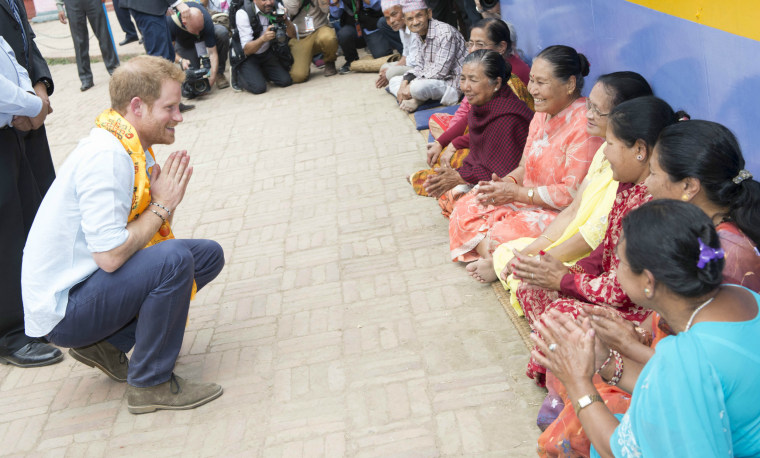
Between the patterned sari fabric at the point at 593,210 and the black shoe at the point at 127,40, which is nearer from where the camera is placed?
the patterned sari fabric at the point at 593,210

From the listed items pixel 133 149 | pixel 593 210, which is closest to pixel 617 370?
pixel 593 210

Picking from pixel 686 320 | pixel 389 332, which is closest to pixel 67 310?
pixel 389 332

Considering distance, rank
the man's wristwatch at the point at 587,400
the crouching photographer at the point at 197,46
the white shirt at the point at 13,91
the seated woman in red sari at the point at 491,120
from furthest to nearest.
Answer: the crouching photographer at the point at 197,46 → the seated woman in red sari at the point at 491,120 → the white shirt at the point at 13,91 → the man's wristwatch at the point at 587,400

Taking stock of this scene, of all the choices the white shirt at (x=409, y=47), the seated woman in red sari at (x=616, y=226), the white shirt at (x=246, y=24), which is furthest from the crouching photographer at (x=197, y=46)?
the seated woman in red sari at (x=616, y=226)

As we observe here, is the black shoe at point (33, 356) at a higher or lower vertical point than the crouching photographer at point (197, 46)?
higher

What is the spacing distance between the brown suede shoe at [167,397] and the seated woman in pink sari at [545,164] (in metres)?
1.63

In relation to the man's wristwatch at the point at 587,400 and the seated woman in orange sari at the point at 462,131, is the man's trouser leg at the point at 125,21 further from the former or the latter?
the man's wristwatch at the point at 587,400

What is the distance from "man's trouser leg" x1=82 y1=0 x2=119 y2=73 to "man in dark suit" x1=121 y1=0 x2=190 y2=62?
1350 millimetres

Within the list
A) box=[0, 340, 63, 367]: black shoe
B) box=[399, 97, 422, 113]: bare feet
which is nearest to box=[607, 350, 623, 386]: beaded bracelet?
box=[0, 340, 63, 367]: black shoe

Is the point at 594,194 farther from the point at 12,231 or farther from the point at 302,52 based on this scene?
the point at 302,52

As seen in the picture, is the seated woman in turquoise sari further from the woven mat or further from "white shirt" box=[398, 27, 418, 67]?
"white shirt" box=[398, 27, 418, 67]

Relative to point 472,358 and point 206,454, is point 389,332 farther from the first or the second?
point 206,454

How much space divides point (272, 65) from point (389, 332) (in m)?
6.11

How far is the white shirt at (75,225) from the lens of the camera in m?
2.82
